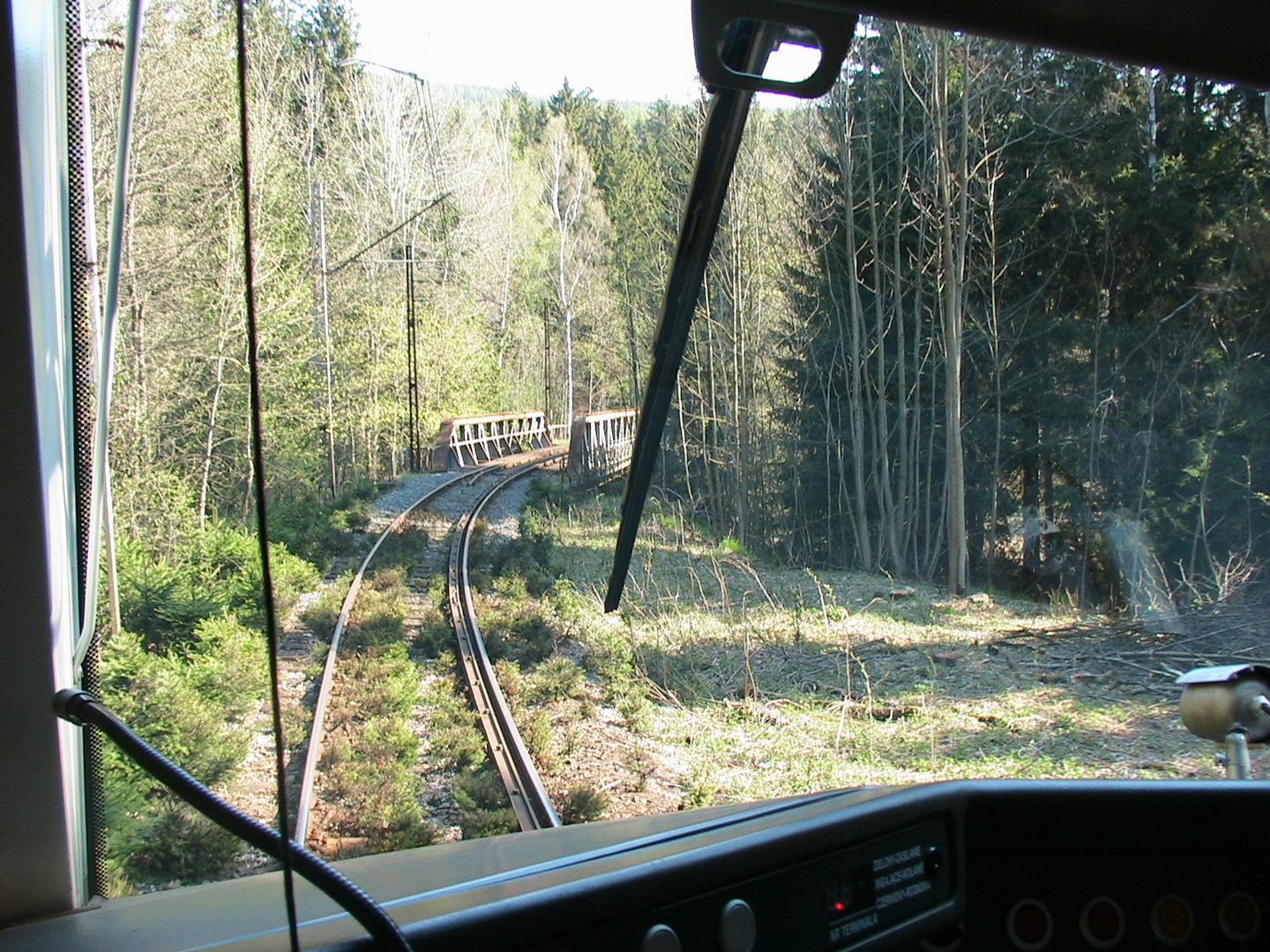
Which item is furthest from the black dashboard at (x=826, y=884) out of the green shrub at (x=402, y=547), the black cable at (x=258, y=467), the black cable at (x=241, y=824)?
the green shrub at (x=402, y=547)

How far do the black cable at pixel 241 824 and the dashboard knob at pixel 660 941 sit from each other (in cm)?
45

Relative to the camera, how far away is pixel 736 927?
57.1 inches

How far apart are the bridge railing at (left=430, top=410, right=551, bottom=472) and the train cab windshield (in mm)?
21

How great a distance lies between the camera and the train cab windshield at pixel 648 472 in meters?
1.44

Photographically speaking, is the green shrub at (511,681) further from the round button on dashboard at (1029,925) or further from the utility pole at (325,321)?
the round button on dashboard at (1029,925)

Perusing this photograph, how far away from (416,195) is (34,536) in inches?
85.0

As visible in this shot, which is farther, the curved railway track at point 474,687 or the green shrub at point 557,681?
the green shrub at point 557,681

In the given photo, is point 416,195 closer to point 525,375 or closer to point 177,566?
point 525,375

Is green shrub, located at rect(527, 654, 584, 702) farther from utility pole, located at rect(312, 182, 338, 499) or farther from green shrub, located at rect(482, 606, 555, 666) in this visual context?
utility pole, located at rect(312, 182, 338, 499)

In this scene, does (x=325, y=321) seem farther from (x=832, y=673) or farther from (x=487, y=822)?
(x=832, y=673)

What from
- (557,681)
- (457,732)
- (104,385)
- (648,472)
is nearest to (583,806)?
(457,732)

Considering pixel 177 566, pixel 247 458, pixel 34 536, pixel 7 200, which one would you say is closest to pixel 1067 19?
pixel 7 200

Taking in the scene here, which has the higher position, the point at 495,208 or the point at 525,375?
the point at 495,208

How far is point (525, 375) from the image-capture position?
3.57 metres
